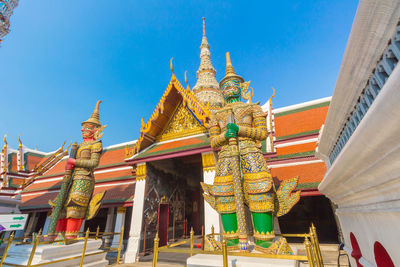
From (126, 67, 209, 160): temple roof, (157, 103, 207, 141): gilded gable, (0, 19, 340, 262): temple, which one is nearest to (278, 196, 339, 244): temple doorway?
(0, 19, 340, 262): temple

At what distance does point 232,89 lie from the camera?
413 centimetres

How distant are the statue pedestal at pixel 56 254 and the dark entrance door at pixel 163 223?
1.86 m

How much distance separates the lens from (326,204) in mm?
7863

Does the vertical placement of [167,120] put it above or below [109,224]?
above

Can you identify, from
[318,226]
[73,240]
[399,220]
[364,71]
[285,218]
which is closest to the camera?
[399,220]

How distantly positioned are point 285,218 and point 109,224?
8.48 meters

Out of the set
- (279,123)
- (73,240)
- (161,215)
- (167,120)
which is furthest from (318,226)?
(73,240)

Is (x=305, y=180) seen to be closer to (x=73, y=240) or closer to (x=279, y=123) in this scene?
(x=279, y=123)

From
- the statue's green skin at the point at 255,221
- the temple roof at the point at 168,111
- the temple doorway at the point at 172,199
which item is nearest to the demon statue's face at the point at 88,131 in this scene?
the temple roof at the point at 168,111

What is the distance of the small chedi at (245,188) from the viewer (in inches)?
115

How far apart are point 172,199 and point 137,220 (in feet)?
5.91

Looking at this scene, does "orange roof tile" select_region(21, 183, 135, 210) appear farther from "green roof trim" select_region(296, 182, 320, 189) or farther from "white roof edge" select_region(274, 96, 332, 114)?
"white roof edge" select_region(274, 96, 332, 114)

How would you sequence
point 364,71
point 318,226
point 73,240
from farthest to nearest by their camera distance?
point 318,226 < point 73,240 < point 364,71

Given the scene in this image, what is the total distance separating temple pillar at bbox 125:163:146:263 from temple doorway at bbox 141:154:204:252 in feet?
0.49
